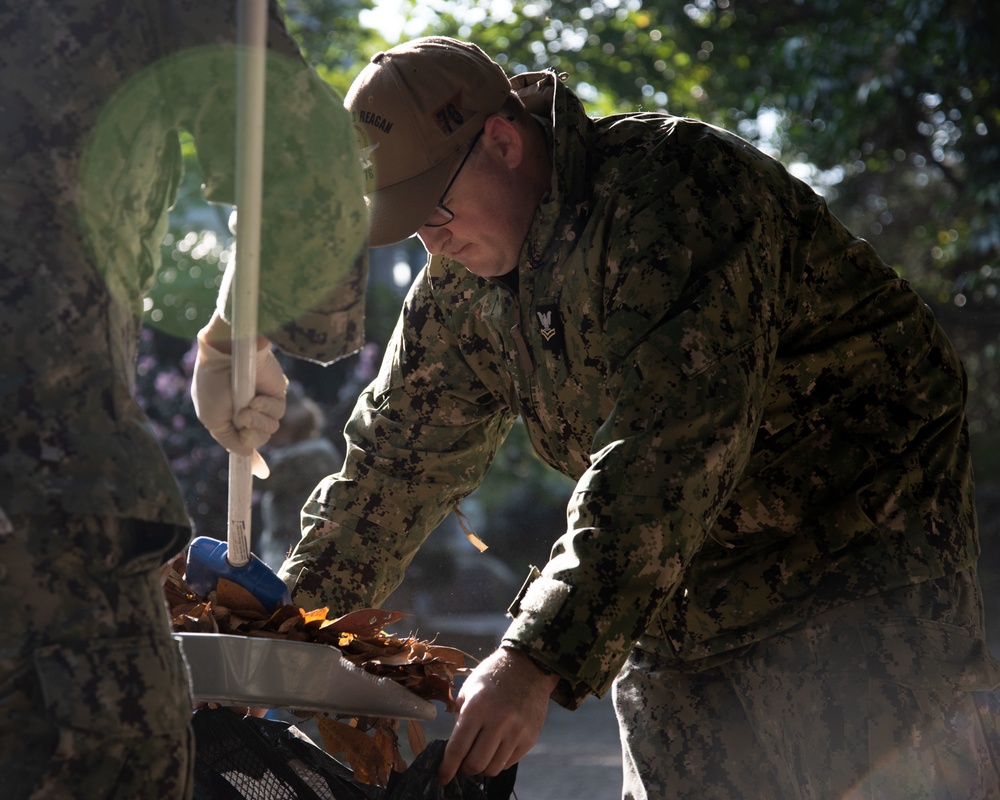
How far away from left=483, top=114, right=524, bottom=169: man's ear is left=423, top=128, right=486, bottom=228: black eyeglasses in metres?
0.02

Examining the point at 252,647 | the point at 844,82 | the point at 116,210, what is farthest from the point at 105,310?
the point at 844,82

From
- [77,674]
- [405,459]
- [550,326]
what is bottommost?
[77,674]

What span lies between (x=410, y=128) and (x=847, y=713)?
127cm

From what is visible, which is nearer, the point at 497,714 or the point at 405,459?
the point at 497,714

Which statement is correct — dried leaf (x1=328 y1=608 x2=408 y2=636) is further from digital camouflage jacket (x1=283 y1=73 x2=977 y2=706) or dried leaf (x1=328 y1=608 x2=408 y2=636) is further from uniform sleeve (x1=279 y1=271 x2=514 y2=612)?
uniform sleeve (x1=279 y1=271 x2=514 y2=612)

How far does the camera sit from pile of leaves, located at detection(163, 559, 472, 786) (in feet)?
5.90

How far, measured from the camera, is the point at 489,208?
2.29m

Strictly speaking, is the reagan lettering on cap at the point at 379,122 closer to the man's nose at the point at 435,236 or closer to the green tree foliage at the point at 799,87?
the man's nose at the point at 435,236

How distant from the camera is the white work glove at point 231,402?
5.66ft

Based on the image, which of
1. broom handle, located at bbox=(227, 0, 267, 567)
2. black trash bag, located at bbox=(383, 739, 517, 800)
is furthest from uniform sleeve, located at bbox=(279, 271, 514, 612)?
broom handle, located at bbox=(227, 0, 267, 567)

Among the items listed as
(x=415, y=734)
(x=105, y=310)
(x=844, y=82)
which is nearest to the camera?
(x=105, y=310)

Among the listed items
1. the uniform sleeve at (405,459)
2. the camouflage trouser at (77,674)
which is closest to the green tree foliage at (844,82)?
the uniform sleeve at (405,459)

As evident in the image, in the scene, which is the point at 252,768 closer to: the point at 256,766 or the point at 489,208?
the point at 256,766

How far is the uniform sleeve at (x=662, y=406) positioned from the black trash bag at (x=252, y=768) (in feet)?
1.32
